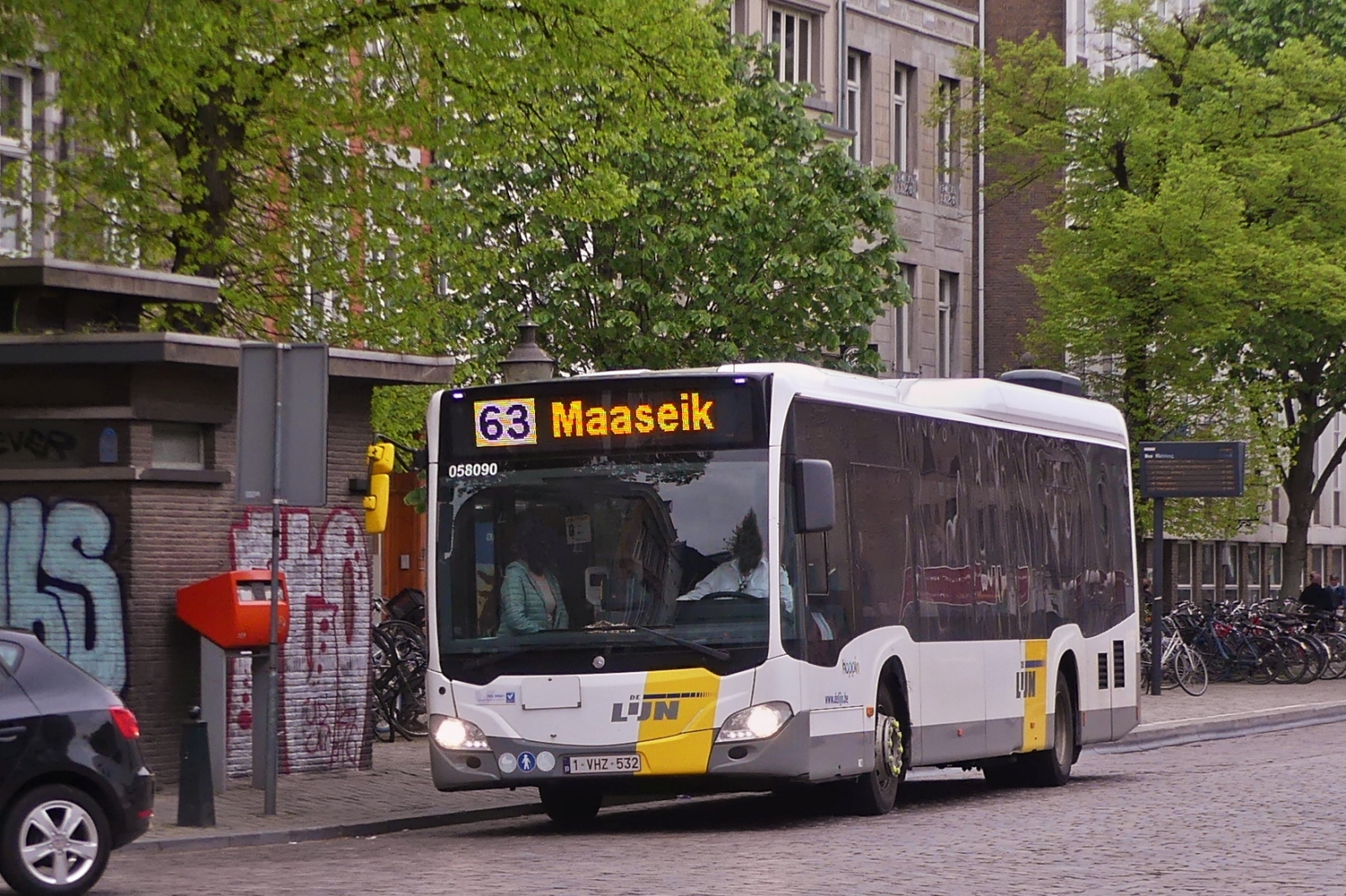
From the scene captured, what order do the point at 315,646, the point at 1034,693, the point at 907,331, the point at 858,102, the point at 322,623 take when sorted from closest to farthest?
the point at 1034,693 → the point at 315,646 → the point at 322,623 → the point at 858,102 → the point at 907,331

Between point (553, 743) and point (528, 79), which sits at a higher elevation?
point (528, 79)

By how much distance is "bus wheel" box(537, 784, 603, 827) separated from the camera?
16641 mm

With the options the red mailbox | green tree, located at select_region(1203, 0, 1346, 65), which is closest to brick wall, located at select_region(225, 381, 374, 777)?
the red mailbox

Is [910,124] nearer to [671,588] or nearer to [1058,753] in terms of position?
[1058,753]

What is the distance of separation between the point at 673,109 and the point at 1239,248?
18.7 meters

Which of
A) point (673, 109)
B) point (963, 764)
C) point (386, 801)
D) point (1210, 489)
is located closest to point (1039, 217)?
point (1210, 489)

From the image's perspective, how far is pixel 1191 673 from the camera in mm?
36438

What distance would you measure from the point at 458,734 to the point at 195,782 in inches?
64.5

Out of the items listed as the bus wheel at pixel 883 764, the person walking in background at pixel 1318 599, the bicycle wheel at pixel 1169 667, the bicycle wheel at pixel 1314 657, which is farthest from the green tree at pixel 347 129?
the person walking in background at pixel 1318 599

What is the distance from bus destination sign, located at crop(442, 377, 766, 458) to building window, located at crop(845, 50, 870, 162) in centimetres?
3160

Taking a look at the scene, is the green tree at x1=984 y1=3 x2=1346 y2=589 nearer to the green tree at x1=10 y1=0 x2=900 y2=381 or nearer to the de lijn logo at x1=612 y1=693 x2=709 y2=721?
the green tree at x1=10 y1=0 x2=900 y2=381

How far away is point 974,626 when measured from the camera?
18.5 metres

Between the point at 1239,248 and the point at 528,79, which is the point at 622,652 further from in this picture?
the point at 1239,248

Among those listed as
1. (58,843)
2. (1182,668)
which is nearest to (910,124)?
(1182,668)
